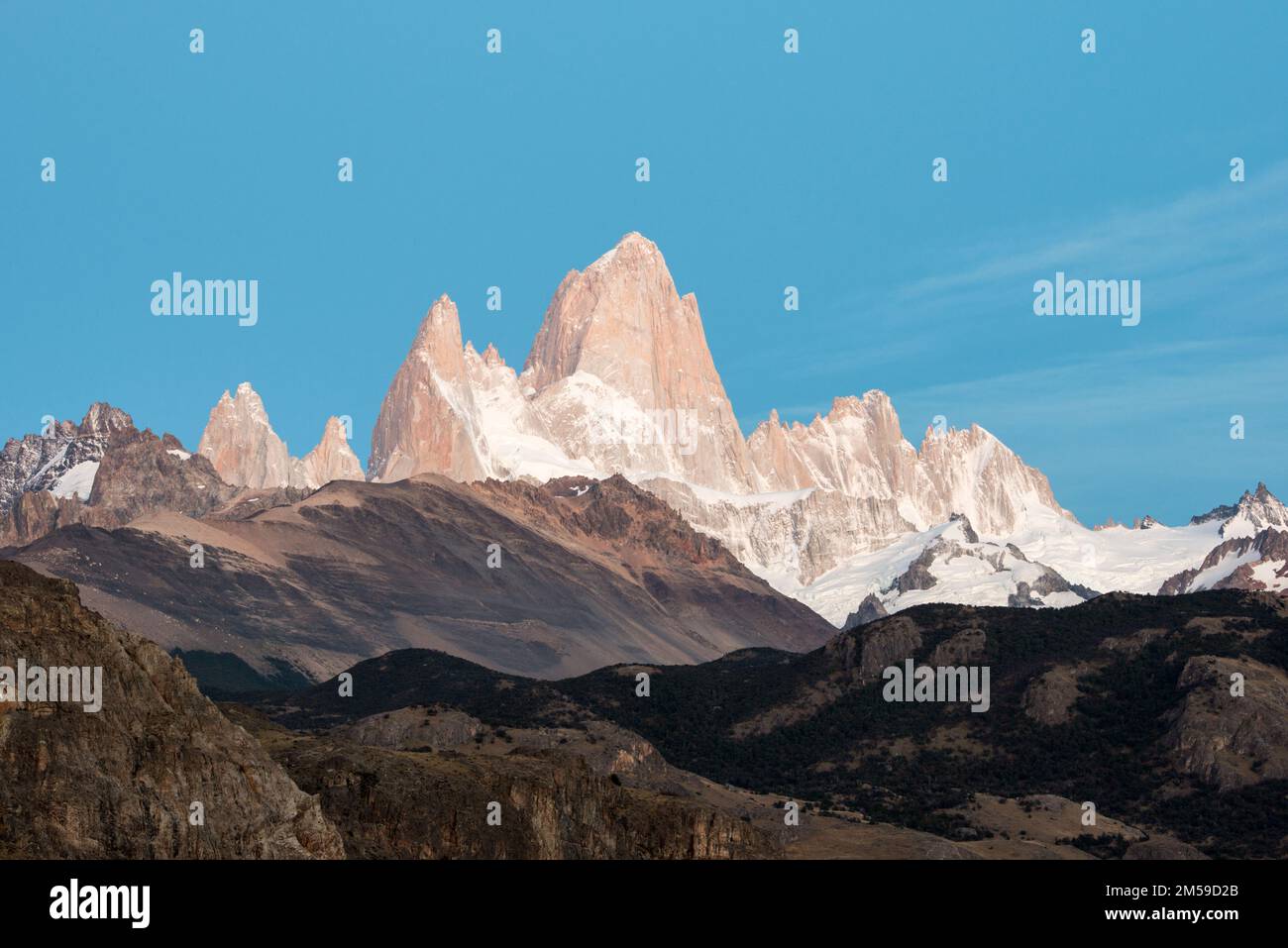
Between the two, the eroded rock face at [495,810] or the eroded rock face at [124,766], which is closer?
the eroded rock face at [124,766]

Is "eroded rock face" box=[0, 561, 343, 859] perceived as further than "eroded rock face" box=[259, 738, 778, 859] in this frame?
No

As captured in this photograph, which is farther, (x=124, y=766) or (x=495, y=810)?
(x=495, y=810)

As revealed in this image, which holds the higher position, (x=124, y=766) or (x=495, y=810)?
(x=124, y=766)
